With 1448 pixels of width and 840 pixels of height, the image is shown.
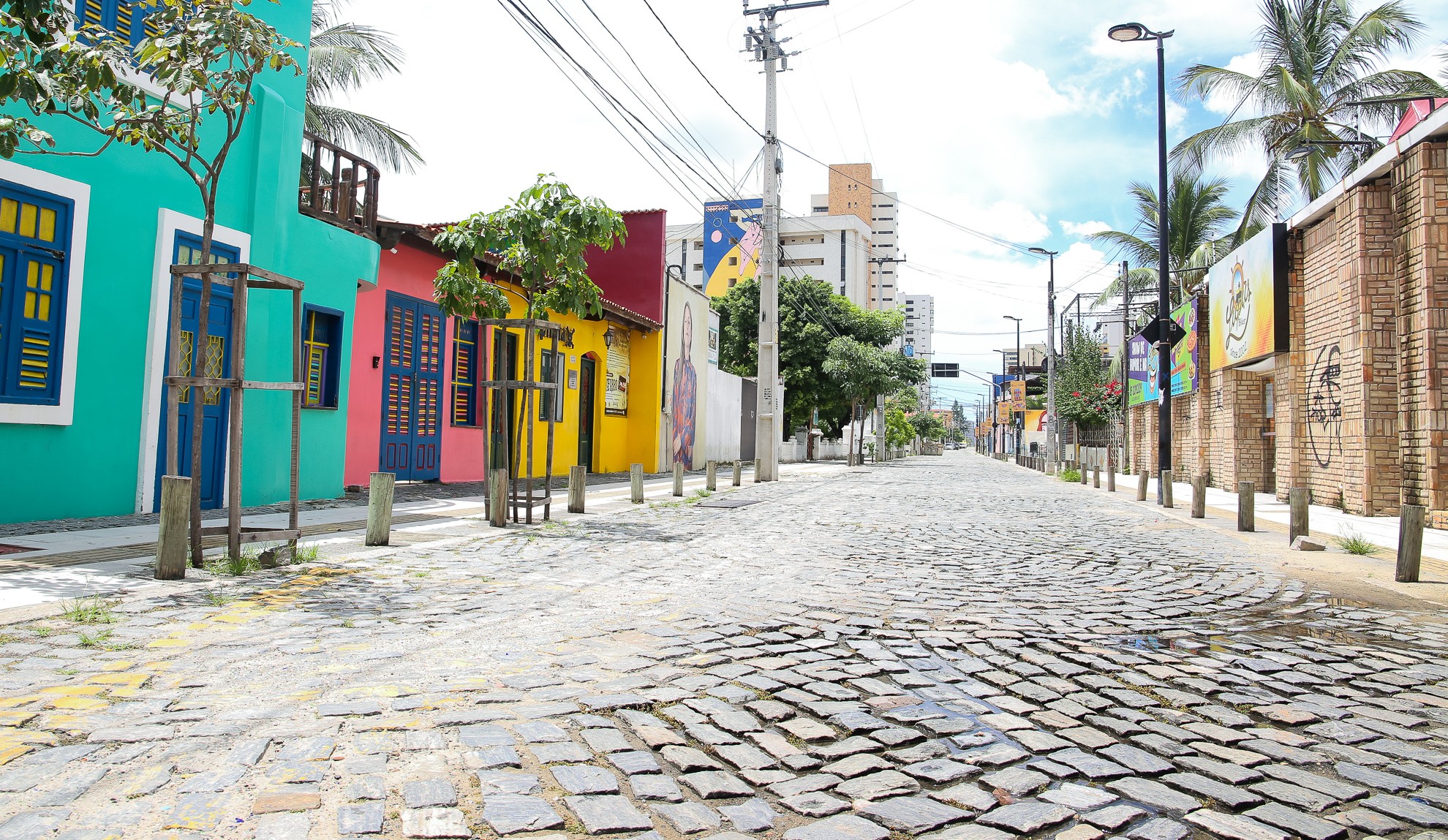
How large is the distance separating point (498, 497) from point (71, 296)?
4.48m

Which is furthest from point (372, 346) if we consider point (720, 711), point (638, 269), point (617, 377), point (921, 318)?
point (921, 318)

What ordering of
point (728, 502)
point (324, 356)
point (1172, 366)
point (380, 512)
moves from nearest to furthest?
point (380, 512) → point (324, 356) → point (728, 502) → point (1172, 366)

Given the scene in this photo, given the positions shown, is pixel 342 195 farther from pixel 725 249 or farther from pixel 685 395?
pixel 725 249

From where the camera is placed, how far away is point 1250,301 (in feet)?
58.0

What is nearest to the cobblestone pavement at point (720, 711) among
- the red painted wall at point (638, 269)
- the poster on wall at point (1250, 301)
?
the poster on wall at point (1250, 301)

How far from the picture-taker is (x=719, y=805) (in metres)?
2.79

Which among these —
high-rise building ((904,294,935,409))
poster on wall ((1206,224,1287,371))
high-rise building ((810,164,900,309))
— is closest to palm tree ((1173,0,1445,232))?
poster on wall ((1206,224,1287,371))

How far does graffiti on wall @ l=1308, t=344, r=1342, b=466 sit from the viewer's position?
1402 cm

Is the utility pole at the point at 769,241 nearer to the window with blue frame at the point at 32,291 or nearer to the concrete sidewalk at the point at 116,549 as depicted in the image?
the concrete sidewalk at the point at 116,549

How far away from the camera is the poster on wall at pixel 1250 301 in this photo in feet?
52.9

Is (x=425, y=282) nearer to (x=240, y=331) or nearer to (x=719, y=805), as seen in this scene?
(x=240, y=331)

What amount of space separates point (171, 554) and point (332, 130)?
17449 mm

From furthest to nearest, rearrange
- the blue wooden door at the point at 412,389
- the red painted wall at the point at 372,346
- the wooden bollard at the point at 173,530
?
the blue wooden door at the point at 412,389 < the red painted wall at the point at 372,346 < the wooden bollard at the point at 173,530

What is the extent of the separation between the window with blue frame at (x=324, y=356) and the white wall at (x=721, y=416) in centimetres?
1689
